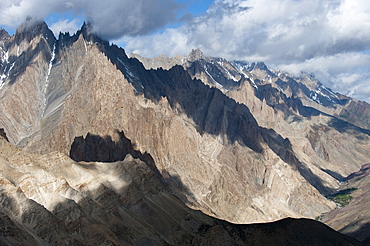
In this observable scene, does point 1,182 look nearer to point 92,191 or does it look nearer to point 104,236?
point 104,236

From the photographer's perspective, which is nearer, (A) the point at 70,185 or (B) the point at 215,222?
(A) the point at 70,185

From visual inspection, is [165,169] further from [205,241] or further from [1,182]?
[1,182]

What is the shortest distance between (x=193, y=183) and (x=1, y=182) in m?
112

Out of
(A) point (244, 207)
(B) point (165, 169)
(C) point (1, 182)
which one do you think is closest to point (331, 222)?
(A) point (244, 207)

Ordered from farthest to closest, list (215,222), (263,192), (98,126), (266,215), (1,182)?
(263,192)
(266,215)
(98,126)
(215,222)
(1,182)

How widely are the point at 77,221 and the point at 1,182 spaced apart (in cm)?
1369

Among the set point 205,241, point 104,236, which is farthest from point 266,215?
point 104,236

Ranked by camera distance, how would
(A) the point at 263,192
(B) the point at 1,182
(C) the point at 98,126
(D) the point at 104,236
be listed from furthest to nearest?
1. (A) the point at 263,192
2. (C) the point at 98,126
3. (D) the point at 104,236
4. (B) the point at 1,182

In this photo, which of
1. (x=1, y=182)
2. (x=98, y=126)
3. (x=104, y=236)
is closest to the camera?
(x=1, y=182)

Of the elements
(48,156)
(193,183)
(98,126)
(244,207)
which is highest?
(98,126)

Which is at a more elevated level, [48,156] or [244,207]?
[48,156]

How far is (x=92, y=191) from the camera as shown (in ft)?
281

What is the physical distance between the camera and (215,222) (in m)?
99.6

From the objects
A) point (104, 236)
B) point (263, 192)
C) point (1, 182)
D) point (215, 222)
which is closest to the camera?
point (1, 182)
